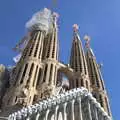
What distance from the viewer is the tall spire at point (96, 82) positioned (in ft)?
97.1

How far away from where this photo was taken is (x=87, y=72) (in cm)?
3331

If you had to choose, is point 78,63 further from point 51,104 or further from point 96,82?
point 51,104

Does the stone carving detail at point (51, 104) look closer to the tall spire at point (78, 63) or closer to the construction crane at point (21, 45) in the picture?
the tall spire at point (78, 63)

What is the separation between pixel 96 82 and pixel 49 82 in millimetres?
7045

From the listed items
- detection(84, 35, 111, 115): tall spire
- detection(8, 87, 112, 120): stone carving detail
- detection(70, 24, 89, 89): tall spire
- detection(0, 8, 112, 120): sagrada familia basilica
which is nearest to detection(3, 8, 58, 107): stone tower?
detection(0, 8, 112, 120): sagrada familia basilica

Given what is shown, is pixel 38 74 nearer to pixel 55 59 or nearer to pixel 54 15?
pixel 55 59

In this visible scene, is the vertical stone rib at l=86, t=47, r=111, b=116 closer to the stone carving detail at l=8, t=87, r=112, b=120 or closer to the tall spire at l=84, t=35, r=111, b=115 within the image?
the tall spire at l=84, t=35, r=111, b=115

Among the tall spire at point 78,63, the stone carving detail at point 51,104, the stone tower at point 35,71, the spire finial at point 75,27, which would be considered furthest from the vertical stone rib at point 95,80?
the stone carving detail at point 51,104

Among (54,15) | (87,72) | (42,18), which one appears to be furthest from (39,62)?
(54,15)

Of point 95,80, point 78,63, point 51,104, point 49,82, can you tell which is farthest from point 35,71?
point 51,104

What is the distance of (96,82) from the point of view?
32.4m

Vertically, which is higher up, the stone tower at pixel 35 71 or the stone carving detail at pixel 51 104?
the stone tower at pixel 35 71

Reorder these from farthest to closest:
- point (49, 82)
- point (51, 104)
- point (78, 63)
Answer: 1. point (78, 63)
2. point (49, 82)
3. point (51, 104)

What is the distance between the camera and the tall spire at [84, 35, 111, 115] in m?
29.6
